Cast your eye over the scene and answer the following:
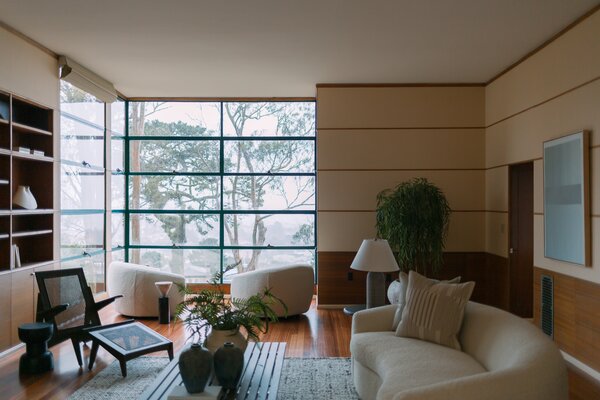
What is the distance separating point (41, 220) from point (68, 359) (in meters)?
1.89

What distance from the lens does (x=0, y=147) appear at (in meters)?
5.02

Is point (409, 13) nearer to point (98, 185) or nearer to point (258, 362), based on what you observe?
point (258, 362)

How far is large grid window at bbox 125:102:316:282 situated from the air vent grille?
12.0 feet

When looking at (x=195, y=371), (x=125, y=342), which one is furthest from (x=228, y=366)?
(x=125, y=342)

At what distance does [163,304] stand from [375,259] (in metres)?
2.81

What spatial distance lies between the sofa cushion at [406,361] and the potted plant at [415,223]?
2.70 metres

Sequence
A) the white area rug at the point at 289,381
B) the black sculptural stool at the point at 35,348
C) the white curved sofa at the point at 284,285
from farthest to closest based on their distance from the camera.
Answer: the white curved sofa at the point at 284,285 < the black sculptural stool at the point at 35,348 < the white area rug at the point at 289,381

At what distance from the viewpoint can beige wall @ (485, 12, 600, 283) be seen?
441 cm

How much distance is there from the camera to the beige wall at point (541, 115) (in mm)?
4410

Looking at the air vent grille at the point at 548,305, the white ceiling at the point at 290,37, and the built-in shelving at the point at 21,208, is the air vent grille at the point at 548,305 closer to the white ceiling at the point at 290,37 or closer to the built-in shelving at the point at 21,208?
the white ceiling at the point at 290,37

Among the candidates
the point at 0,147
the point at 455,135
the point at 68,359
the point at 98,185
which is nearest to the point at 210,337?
the point at 68,359

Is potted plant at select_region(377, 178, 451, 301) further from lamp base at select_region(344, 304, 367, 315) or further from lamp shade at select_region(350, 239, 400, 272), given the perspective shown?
lamp shade at select_region(350, 239, 400, 272)

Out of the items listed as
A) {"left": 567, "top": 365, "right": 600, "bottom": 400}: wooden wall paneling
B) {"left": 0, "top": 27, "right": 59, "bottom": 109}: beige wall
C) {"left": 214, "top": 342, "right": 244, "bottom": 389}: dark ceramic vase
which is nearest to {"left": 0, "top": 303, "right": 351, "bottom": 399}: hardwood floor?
{"left": 214, "top": 342, "right": 244, "bottom": 389}: dark ceramic vase

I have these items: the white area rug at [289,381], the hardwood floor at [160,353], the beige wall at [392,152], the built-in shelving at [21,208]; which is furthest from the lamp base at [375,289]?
the built-in shelving at [21,208]
